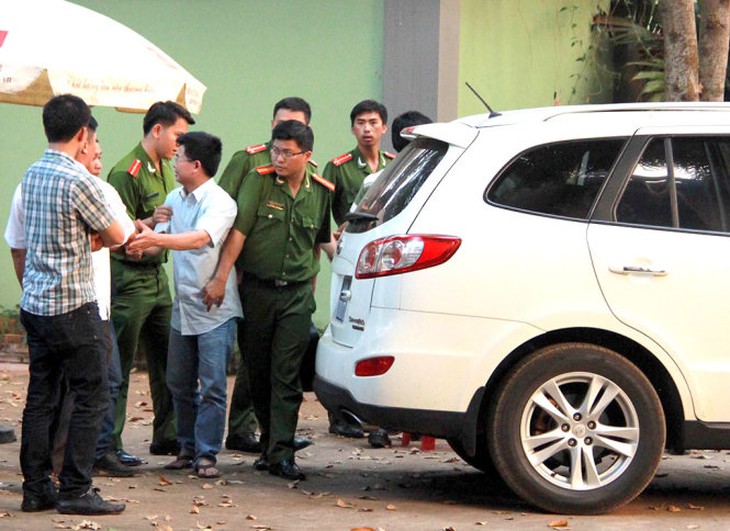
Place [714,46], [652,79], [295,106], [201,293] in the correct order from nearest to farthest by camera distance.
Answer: [201,293] → [295,106] → [714,46] → [652,79]

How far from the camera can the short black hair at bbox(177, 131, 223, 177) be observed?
7.69 meters

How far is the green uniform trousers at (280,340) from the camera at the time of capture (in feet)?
25.3

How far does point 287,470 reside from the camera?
7.68 metres

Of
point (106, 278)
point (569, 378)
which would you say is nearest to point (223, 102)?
point (106, 278)

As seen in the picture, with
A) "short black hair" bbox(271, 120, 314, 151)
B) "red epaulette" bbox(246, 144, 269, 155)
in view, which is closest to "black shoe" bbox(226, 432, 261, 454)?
"red epaulette" bbox(246, 144, 269, 155)

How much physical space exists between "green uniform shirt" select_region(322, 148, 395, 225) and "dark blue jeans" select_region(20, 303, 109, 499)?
2.43 metres

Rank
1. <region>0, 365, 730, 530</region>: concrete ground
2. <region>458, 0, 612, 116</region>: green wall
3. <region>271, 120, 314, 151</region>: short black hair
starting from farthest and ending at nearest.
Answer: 1. <region>458, 0, 612, 116</region>: green wall
2. <region>271, 120, 314, 151</region>: short black hair
3. <region>0, 365, 730, 530</region>: concrete ground

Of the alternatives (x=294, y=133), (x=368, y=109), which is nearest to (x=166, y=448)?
(x=294, y=133)

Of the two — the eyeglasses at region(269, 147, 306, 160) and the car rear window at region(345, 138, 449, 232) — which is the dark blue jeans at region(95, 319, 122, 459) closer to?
the eyeglasses at region(269, 147, 306, 160)

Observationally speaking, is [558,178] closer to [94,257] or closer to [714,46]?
[94,257]

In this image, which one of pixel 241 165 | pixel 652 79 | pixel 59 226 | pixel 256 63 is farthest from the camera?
pixel 652 79

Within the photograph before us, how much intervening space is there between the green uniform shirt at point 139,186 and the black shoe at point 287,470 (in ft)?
4.31

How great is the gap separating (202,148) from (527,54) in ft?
23.0

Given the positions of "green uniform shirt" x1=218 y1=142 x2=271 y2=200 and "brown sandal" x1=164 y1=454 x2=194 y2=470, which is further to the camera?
"green uniform shirt" x1=218 y1=142 x2=271 y2=200
